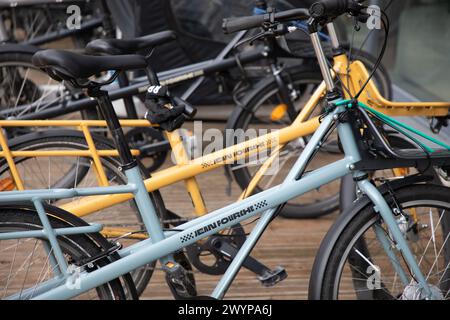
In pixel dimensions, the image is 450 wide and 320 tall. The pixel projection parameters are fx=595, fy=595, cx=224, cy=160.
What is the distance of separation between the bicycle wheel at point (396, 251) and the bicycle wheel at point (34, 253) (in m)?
0.74

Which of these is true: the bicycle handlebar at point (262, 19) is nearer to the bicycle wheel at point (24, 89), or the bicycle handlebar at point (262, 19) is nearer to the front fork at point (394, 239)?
the front fork at point (394, 239)

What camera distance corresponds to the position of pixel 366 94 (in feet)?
9.13

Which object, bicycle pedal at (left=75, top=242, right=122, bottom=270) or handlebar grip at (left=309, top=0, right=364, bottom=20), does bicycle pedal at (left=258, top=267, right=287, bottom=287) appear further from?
handlebar grip at (left=309, top=0, right=364, bottom=20)

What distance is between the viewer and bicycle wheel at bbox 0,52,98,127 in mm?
3424

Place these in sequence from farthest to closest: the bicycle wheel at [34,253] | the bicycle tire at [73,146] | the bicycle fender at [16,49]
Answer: the bicycle fender at [16,49] < the bicycle tire at [73,146] < the bicycle wheel at [34,253]

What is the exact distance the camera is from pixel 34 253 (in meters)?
2.01

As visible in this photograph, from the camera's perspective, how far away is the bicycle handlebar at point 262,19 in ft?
6.82

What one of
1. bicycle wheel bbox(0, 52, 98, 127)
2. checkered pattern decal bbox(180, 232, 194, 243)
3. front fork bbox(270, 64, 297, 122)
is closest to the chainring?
checkered pattern decal bbox(180, 232, 194, 243)

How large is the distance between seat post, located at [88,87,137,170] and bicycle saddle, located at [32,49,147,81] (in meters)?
0.08

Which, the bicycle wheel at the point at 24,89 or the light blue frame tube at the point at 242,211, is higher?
the bicycle wheel at the point at 24,89

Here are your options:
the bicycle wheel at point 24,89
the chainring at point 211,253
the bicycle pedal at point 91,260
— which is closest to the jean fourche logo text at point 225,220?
the bicycle pedal at point 91,260

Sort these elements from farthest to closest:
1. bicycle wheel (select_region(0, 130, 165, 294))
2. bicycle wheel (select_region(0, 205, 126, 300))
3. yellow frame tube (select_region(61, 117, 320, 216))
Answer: bicycle wheel (select_region(0, 130, 165, 294)), yellow frame tube (select_region(61, 117, 320, 216)), bicycle wheel (select_region(0, 205, 126, 300))

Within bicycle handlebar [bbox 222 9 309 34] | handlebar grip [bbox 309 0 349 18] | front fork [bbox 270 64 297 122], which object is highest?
front fork [bbox 270 64 297 122]
